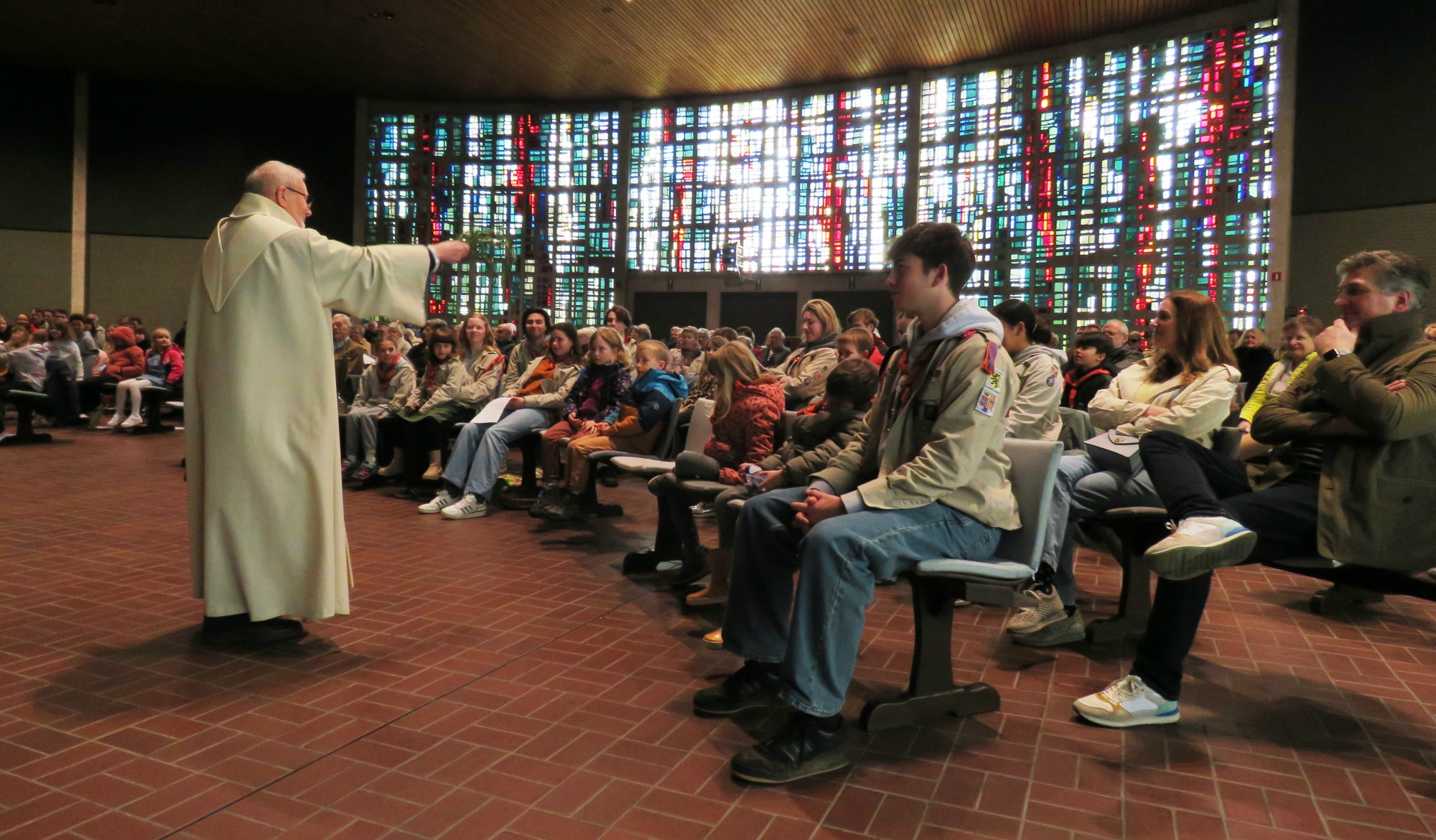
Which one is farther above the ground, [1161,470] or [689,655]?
[1161,470]

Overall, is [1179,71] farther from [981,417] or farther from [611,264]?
[981,417]

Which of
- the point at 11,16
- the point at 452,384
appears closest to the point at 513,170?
the point at 11,16

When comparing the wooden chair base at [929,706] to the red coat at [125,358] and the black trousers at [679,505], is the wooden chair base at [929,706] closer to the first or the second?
the black trousers at [679,505]

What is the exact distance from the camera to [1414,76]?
13.7m

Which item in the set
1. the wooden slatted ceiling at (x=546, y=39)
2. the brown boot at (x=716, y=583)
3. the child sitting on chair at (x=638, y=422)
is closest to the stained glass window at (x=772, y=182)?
the wooden slatted ceiling at (x=546, y=39)

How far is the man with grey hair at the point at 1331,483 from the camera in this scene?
2.88 meters

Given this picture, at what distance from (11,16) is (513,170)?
33.3 feet

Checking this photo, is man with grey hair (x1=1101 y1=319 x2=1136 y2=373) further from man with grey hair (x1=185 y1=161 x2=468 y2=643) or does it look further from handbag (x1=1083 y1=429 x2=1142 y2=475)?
man with grey hair (x1=185 y1=161 x2=468 y2=643)

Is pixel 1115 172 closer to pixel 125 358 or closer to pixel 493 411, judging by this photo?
pixel 493 411

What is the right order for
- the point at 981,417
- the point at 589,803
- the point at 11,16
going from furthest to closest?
the point at 11,16 < the point at 981,417 < the point at 589,803

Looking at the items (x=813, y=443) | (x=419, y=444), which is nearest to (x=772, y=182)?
(x=419, y=444)

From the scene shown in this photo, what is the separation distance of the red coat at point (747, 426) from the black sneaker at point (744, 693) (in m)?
1.55

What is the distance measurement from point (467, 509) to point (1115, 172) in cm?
1511

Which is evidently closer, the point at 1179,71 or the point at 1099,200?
the point at 1179,71
